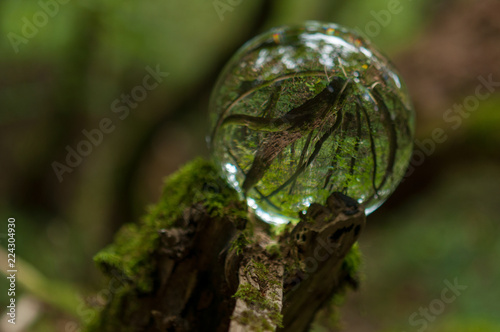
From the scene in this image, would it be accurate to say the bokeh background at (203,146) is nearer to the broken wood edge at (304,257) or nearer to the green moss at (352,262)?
the green moss at (352,262)

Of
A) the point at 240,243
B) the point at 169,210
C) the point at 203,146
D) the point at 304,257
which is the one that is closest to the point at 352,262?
the point at 304,257

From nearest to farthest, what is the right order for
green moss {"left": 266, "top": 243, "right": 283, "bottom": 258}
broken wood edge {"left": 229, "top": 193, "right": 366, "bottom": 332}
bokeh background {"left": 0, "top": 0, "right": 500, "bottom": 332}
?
1. broken wood edge {"left": 229, "top": 193, "right": 366, "bottom": 332}
2. green moss {"left": 266, "top": 243, "right": 283, "bottom": 258}
3. bokeh background {"left": 0, "top": 0, "right": 500, "bottom": 332}

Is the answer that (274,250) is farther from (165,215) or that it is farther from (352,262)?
(165,215)

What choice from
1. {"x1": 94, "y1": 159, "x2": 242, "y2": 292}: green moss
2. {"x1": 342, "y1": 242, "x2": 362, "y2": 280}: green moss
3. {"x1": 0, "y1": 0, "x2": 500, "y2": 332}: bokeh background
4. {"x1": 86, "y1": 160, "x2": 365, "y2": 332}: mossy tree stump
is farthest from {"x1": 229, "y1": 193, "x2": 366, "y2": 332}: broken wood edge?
{"x1": 0, "y1": 0, "x2": 500, "y2": 332}: bokeh background

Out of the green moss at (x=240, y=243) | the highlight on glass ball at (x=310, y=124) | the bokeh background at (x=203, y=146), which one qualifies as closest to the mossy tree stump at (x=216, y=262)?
the green moss at (x=240, y=243)

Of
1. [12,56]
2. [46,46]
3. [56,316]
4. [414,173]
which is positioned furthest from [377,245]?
[12,56]

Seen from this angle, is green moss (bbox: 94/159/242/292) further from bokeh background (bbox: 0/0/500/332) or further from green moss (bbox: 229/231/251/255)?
bokeh background (bbox: 0/0/500/332)

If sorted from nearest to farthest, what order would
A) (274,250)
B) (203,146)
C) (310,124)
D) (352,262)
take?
1. (310,124)
2. (274,250)
3. (352,262)
4. (203,146)
